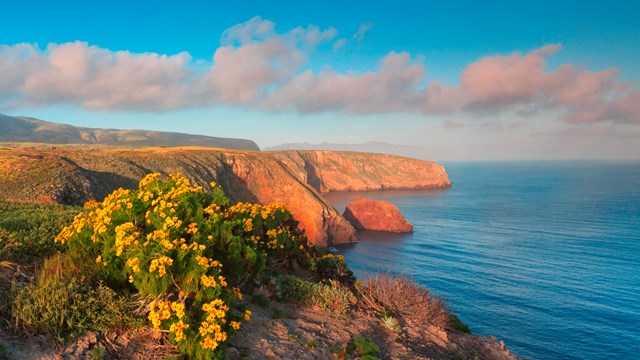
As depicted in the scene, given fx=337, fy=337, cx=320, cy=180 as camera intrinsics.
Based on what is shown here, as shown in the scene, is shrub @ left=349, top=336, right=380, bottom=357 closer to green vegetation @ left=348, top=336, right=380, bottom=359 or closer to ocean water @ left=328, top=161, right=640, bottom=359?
green vegetation @ left=348, top=336, right=380, bottom=359

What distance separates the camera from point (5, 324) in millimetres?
7758

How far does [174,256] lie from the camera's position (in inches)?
337

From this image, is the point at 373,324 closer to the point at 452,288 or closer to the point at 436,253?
the point at 452,288

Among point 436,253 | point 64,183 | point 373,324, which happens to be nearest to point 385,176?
point 436,253

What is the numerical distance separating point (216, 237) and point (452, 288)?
4540cm

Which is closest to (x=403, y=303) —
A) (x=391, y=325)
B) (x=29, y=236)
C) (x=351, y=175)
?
(x=391, y=325)

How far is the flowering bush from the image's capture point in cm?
769

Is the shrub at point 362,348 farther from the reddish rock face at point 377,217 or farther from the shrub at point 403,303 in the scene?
the reddish rock face at point 377,217

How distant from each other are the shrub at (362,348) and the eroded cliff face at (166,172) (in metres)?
30.6

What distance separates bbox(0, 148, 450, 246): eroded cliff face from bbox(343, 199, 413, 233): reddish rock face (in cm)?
895

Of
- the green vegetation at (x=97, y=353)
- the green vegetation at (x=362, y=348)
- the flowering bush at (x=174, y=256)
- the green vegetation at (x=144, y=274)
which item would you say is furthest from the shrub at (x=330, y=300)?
the green vegetation at (x=97, y=353)

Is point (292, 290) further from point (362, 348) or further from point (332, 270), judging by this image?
point (332, 270)

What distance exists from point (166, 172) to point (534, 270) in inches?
2639

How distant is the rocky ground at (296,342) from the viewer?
24.8ft
